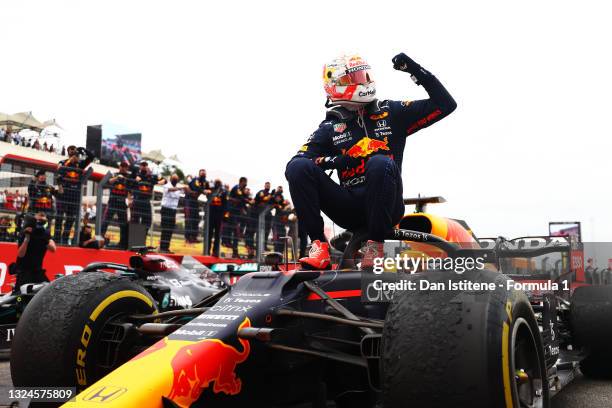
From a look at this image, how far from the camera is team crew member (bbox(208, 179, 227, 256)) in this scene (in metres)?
13.9

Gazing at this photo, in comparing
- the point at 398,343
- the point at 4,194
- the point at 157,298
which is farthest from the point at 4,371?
the point at 398,343

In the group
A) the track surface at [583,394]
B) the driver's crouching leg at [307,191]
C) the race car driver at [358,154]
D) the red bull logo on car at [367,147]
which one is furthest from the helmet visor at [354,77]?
the track surface at [583,394]

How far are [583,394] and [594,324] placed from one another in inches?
28.6

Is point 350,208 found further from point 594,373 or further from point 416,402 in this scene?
point 594,373

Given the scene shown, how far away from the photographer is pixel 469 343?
2555 mm

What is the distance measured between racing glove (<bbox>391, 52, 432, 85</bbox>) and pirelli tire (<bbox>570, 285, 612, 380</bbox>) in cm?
308

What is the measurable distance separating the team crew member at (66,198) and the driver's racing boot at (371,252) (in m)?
8.59

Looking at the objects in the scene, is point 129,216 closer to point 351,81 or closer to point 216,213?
point 216,213

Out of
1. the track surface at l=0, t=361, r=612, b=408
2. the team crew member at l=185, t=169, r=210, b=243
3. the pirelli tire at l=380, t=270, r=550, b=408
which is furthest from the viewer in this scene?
the team crew member at l=185, t=169, r=210, b=243

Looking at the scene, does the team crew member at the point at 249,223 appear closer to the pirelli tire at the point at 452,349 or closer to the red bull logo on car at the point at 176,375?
the red bull logo on car at the point at 176,375

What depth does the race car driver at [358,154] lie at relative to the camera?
3822mm

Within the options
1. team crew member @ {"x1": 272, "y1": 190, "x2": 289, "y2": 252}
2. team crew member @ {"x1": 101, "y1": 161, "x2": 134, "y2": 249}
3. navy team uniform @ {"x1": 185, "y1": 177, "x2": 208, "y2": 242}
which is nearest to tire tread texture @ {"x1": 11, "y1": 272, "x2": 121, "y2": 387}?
team crew member @ {"x1": 101, "y1": 161, "x2": 134, "y2": 249}

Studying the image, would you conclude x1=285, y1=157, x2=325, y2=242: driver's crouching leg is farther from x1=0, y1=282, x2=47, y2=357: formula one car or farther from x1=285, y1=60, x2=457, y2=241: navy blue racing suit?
x1=0, y1=282, x2=47, y2=357: formula one car

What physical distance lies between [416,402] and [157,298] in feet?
20.0
